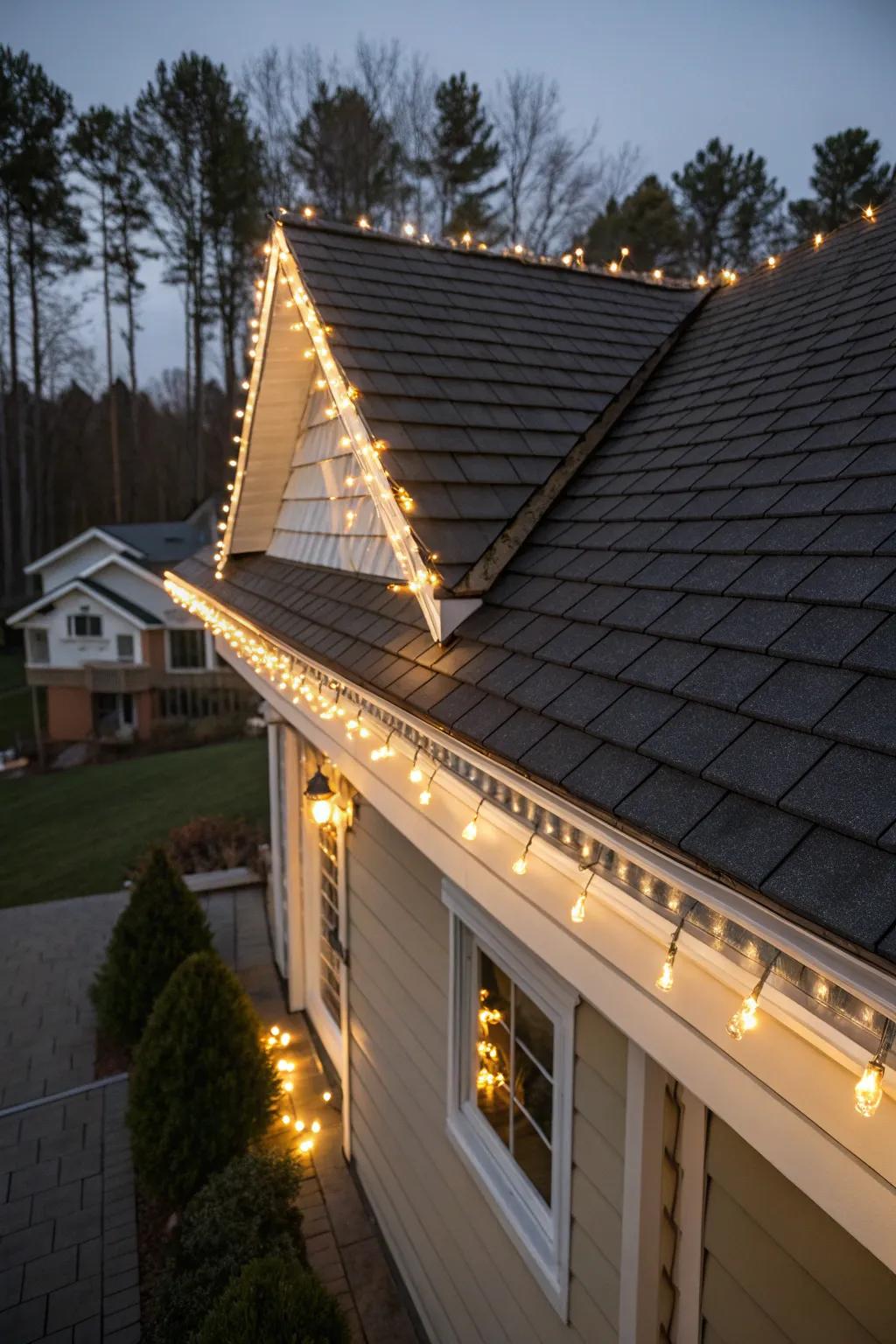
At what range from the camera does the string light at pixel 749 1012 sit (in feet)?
4.55

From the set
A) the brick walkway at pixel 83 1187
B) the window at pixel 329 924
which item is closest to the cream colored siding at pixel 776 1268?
the brick walkway at pixel 83 1187

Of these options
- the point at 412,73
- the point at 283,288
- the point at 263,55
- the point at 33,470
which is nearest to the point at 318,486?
the point at 283,288

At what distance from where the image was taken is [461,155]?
21.6 meters

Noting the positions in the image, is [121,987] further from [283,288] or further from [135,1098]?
[283,288]

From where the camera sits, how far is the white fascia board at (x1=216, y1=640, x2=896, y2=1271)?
53.2 inches

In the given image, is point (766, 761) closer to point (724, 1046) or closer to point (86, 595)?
point (724, 1046)

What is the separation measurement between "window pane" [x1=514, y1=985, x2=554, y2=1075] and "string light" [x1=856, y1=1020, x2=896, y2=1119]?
1.96 m

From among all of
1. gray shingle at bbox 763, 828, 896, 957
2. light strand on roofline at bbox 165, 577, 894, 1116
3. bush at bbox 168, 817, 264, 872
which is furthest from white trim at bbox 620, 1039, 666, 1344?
bush at bbox 168, 817, 264, 872

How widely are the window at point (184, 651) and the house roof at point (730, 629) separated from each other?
66.3 feet

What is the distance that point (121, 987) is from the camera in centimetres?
654

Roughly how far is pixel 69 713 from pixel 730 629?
81.2 feet

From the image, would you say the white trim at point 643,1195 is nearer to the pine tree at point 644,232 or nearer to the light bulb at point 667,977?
the light bulb at point 667,977

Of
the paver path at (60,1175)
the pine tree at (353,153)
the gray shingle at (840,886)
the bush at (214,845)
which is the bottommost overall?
the paver path at (60,1175)

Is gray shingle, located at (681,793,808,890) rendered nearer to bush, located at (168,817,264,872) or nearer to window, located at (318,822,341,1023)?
window, located at (318,822,341,1023)
